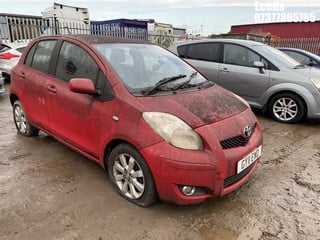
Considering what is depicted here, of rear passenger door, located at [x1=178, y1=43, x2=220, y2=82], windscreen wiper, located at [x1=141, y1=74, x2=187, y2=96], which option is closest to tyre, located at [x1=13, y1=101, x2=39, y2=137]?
windscreen wiper, located at [x1=141, y1=74, x2=187, y2=96]

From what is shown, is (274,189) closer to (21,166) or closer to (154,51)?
(154,51)

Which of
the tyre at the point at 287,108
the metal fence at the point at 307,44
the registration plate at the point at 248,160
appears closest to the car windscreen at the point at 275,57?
the tyre at the point at 287,108

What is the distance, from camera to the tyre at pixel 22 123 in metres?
4.51

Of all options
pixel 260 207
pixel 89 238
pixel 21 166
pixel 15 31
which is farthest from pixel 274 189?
pixel 15 31

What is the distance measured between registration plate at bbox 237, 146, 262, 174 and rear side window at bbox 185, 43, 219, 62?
12.8 ft

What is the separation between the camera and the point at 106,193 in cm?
308

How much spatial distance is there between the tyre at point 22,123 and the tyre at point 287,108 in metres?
4.40

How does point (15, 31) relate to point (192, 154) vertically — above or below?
above

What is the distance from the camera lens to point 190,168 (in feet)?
8.04

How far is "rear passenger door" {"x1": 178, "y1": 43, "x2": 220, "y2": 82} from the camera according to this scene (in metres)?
6.47

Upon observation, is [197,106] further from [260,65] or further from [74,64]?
[260,65]

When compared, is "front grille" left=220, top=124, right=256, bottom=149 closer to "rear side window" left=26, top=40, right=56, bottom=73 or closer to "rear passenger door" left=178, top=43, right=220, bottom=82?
"rear side window" left=26, top=40, right=56, bottom=73

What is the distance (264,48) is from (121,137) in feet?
15.3

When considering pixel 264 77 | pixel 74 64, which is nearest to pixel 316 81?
pixel 264 77
